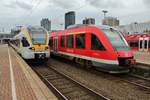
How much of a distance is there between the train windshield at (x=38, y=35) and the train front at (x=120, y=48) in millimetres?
7376

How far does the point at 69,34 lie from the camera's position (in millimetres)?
22516

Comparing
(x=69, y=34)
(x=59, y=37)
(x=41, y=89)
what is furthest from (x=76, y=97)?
(x=59, y=37)

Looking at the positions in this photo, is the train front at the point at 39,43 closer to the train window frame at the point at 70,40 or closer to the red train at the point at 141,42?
the train window frame at the point at 70,40

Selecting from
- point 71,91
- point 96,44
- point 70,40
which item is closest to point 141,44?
point 70,40

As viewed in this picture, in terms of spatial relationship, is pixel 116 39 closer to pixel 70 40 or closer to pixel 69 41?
pixel 70 40

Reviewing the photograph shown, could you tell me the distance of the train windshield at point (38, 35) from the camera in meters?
22.4

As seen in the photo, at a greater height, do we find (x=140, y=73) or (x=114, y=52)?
(x=114, y=52)

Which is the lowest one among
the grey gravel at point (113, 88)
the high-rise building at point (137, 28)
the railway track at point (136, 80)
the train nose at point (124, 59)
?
the railway track at point (136, 80)

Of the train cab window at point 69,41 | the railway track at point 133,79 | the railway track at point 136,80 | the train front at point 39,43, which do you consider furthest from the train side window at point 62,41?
the railway track at point 136,80

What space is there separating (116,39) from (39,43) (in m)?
8.04

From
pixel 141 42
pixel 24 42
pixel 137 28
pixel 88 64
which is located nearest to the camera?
pixel 88 64

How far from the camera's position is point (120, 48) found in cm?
1555

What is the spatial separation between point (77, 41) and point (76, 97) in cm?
929

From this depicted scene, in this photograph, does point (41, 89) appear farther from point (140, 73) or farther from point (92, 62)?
point (140, 73)
